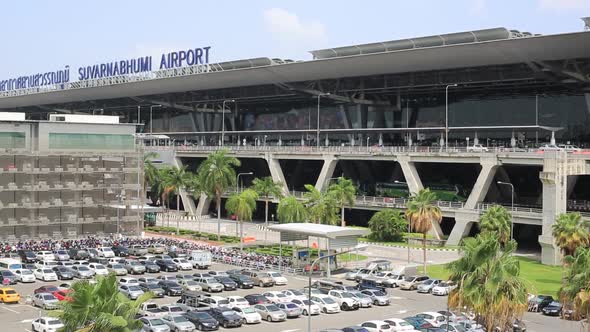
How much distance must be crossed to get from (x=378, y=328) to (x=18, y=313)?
25.1m

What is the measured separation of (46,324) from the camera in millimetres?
45781

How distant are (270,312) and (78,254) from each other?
1325 inches

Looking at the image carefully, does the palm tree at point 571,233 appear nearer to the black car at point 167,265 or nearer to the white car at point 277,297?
the white car at point 277,297

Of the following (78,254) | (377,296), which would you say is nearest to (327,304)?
(377,296)

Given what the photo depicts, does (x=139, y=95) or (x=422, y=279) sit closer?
(x=422, y=279)

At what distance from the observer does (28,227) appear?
88.1 metres

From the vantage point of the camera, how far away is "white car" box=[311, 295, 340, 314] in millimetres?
54906

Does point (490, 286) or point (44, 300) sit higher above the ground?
point (490, 286)

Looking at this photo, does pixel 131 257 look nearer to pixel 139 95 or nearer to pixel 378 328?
pixel 378 328

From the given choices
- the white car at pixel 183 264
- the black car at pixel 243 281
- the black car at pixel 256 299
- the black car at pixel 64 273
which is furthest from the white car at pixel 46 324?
the white car at pixel 183 264

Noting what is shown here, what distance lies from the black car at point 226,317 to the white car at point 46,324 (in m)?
10.1

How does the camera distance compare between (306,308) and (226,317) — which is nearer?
(226,317)

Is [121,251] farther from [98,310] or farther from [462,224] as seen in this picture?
[98,310]

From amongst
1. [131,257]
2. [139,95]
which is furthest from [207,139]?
[131,257]
